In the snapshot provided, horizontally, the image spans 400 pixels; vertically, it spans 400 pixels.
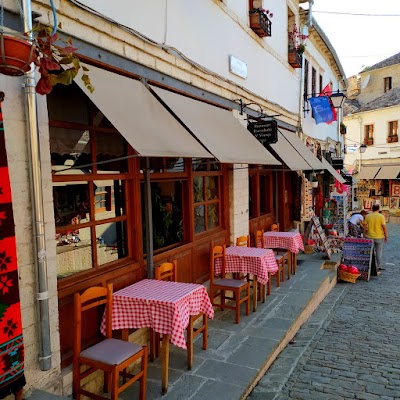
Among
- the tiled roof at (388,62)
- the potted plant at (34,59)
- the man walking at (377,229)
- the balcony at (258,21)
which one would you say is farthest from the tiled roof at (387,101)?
the potted plant at (34,59)

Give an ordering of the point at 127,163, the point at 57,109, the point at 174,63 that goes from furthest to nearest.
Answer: the point at 174,63, the point at 127,163, the point at 57,109

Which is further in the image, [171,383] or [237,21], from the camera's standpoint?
[237,21]

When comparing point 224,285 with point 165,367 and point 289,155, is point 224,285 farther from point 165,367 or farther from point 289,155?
point 289,155

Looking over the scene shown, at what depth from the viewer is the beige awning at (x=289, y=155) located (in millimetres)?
8211

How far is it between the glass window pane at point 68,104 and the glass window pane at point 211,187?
122 inches

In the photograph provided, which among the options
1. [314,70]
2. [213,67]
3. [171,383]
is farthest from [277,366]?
[314,70]

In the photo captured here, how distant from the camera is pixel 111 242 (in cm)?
440

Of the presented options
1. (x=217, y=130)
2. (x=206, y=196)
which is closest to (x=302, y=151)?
(x=206, y=196)

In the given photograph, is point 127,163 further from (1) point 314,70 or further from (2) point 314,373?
(1) point 314,70

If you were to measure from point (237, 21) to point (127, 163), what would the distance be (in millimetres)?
4339

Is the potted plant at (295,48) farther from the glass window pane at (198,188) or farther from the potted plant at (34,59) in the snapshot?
the potted plant at (34,59)

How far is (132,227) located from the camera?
15.1 ft

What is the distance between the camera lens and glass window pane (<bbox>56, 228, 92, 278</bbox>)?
3729 millimetres

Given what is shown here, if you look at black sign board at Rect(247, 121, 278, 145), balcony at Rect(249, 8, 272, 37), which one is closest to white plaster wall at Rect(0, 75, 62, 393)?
black sign board at Rect(247, 121, 278, 145)
